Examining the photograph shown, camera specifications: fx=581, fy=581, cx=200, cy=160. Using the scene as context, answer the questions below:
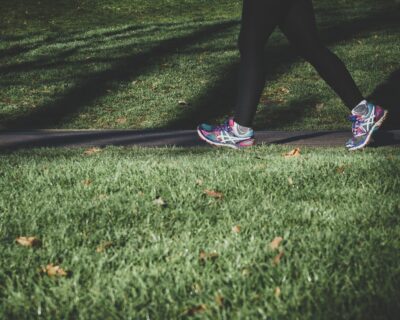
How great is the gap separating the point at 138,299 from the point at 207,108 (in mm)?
7382

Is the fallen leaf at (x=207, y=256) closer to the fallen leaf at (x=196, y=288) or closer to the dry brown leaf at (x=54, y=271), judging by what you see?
the fallen leaf at (x=196, y=288)

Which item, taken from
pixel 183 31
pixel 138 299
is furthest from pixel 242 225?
pixel 183 31

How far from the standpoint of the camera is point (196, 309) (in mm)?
1698

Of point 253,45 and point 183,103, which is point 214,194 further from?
point 183,103

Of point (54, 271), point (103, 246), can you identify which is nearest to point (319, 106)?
point (103, 246)

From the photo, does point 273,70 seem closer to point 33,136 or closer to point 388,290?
point 33,136

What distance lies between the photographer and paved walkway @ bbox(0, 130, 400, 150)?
5297mm

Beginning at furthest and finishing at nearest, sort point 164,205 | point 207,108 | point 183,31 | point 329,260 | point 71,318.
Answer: point 183,31
point 207,108
point 164,205
point 329,260
point 71,318

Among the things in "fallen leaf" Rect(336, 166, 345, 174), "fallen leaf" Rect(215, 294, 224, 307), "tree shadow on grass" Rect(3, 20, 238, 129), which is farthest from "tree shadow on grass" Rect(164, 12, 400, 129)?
"fallen leaf" Rect(215, 294, 224, 307)

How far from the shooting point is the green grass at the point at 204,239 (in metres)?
1.73

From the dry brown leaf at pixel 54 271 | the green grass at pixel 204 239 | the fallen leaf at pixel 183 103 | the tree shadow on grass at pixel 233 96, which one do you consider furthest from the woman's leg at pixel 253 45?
the fallen leaf at pixel 183 103

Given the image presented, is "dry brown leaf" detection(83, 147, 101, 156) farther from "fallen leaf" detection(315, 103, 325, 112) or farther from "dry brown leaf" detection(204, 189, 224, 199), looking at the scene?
"fallen leaf" detection(315, 103, 325, 112)

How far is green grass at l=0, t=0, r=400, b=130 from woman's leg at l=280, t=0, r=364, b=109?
10.9ft

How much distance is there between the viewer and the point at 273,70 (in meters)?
10.7
